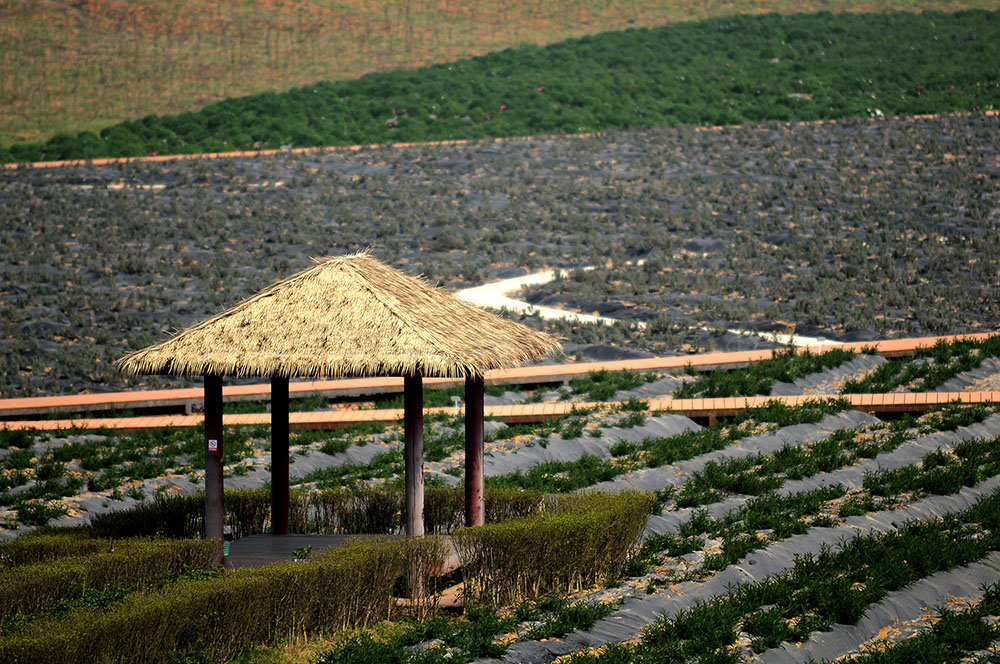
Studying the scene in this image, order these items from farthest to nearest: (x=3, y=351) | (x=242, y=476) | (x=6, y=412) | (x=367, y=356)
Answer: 1. (x=3, y=351)
2. (x=6, y=412)
3. (x=242, y=476)
4. (x=367, y=356)

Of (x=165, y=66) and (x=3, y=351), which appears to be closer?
(x=3, y=351)

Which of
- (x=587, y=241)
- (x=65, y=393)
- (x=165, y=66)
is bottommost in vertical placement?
(x=65, y=393)

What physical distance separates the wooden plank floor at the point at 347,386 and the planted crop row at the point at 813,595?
980 cm

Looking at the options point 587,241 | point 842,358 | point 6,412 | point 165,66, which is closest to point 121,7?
point 165,66

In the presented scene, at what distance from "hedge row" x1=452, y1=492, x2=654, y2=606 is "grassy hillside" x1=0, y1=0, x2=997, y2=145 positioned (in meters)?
40.4

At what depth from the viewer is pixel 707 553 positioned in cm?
1183

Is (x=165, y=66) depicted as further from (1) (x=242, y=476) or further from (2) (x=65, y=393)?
(1) (x=242, y=476)

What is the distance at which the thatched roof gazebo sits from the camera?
11.5 m

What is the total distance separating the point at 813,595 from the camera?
10500mm

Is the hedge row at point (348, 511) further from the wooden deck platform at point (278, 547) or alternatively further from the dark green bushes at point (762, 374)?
the dark green bushes at point (762, 374)

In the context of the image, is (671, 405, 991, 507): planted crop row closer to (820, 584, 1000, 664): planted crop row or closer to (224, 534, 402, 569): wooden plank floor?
(820, 584, 1000, 664): planted crop row

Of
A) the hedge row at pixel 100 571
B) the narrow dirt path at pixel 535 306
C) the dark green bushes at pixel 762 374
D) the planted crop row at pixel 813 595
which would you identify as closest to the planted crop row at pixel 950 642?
the planted crop row at pixel 813 595

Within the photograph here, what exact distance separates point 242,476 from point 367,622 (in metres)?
5.93

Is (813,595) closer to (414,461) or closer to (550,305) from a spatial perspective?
(414,461)
